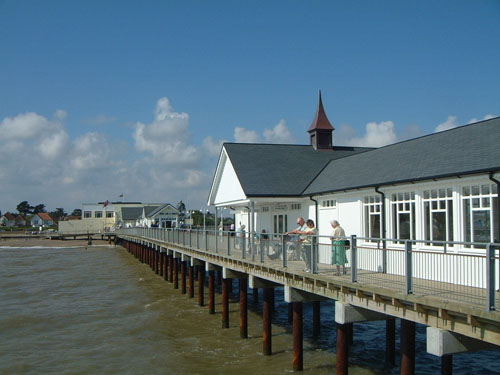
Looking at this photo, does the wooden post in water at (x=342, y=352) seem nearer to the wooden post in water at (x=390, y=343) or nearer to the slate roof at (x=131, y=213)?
the wooden post in water at (x=390, y=343)

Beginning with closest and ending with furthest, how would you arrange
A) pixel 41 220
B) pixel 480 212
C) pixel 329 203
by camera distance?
pixel 480 212
pixel 329 203
pixel 41 220

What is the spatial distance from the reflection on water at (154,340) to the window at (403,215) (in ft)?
11.9

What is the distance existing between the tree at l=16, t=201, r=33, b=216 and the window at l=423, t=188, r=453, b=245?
198 m

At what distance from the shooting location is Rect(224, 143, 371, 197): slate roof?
2255 centimetres

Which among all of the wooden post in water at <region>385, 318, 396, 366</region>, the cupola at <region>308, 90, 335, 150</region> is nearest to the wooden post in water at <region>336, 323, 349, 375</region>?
the wooden post in water at <region>385, 318, 396, 366</region>

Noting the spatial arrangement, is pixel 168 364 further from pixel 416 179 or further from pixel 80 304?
pixel 80 304

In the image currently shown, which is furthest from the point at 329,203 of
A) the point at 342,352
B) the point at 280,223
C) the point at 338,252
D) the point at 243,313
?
the point at 342,352

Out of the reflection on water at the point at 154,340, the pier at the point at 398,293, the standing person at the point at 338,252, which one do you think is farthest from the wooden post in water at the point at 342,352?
the reflection on water at the point at 154,340

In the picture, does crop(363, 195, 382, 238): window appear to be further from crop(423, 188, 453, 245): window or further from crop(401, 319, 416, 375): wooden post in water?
crop(401, 319, 416, 375): wooden post in water

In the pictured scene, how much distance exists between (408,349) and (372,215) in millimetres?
7504

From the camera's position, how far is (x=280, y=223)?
80.9 ft

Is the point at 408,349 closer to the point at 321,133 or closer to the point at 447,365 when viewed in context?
the point at 447,365

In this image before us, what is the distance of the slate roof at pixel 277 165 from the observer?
22.5m

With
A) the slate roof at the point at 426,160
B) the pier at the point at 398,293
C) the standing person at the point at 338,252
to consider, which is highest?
the slate roof at the point at 426,160
